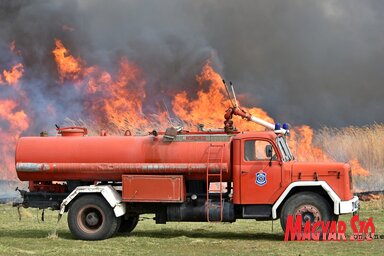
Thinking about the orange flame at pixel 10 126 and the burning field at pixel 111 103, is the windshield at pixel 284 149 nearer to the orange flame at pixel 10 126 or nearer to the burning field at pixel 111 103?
the burning field at pixel 111 103

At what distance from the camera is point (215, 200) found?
19516 millimetres

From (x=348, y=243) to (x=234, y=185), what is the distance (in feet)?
11.4

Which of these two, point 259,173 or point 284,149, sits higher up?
point 284,149

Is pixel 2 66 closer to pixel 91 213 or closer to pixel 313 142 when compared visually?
pixel 313 142

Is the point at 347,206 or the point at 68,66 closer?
the point at 347,206

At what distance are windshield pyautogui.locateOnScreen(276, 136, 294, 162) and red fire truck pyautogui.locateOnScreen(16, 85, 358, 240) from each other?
0.05 metres

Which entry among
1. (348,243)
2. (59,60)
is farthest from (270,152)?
(59,60)

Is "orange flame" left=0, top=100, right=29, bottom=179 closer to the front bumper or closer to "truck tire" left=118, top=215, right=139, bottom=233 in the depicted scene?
"truck tire" left=118, top=215, right=139, bottom=233

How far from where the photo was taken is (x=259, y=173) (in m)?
18.9

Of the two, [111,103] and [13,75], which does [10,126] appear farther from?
[111,103]

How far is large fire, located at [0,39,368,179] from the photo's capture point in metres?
41.6

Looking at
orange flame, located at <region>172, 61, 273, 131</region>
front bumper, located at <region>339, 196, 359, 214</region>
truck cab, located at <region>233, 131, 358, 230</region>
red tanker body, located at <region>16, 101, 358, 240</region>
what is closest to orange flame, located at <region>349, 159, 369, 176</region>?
orange flame, located at <region>172, 61, 273, 131</region>

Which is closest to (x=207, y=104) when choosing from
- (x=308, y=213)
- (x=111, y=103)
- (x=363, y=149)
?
(x=111, y=103)

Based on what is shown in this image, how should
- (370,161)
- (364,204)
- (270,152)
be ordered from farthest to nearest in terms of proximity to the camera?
(370,161) → (364,204) → (270,152)
